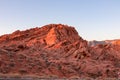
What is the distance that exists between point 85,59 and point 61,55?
8780 millimetres

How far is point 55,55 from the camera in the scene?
372 ft

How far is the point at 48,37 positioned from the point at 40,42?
431cm

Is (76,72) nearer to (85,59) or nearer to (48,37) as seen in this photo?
(85,59)

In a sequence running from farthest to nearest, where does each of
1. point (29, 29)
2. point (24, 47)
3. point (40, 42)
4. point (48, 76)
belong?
point (29, 29) < point (40, 42) < point (24, 47) < point (48, 76)

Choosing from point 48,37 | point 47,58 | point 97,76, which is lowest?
point 97,76

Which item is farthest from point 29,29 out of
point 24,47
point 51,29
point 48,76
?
point 48,76

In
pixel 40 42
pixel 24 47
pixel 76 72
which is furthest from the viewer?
pixel 40 42

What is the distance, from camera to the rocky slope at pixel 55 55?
9406 centimetres

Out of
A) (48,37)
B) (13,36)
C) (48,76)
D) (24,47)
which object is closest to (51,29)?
(48,37)

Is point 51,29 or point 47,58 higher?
point 51,29

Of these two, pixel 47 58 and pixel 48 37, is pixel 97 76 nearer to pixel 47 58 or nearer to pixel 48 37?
pixel 47 58

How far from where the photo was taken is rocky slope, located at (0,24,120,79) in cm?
9406

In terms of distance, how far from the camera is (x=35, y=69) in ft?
309

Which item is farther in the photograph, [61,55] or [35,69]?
[61,55]
